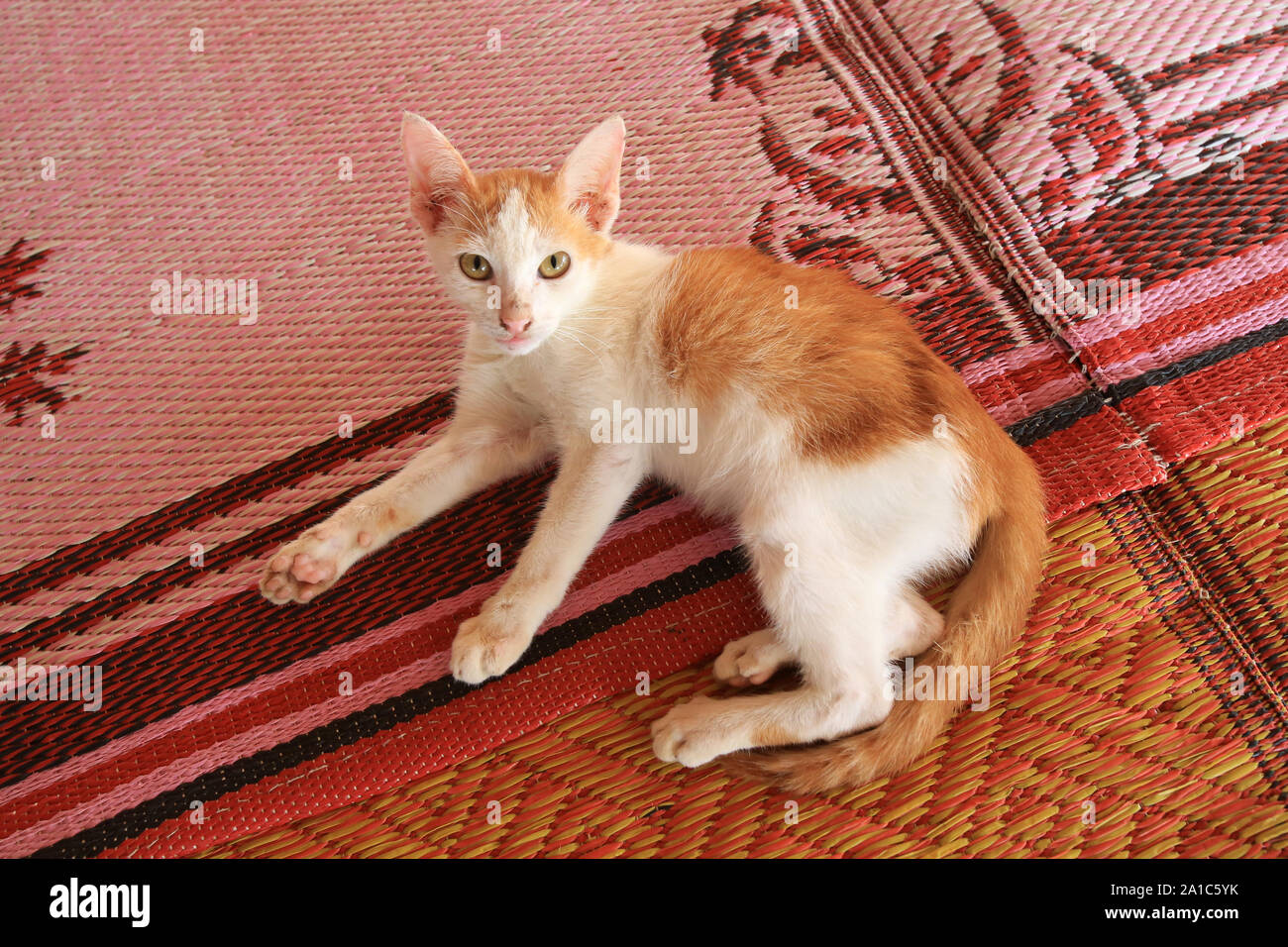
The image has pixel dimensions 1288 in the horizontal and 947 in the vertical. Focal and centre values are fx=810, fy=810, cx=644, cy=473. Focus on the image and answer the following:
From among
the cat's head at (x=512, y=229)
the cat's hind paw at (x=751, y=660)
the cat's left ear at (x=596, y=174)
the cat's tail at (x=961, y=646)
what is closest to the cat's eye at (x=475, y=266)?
the cat's head at (x=512, y=229)

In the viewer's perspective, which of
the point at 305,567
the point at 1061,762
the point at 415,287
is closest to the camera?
the point at 1061,762

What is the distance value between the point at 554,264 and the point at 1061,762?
2.91ft

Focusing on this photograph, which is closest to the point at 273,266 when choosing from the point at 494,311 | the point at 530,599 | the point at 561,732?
the point at 494,311

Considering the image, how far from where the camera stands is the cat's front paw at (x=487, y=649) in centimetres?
102

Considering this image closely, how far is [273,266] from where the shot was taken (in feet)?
4.42

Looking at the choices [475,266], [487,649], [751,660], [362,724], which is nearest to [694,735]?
[751,660]

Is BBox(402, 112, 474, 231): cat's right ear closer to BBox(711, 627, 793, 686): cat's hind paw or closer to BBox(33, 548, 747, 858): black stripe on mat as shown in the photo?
BBox(33, 548, 747, 858): black stripe on mat

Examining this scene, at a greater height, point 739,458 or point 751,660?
point 739,458

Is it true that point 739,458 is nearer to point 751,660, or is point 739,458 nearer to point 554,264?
point 751,660

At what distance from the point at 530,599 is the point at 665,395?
0.33 metres

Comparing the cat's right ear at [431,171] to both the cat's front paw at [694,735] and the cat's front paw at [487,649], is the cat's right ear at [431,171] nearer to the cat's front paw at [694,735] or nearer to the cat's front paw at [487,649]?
the cat's front paw at [487,649]

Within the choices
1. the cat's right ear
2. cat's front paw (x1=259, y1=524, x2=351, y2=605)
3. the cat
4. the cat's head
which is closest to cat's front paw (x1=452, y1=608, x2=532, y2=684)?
the cat

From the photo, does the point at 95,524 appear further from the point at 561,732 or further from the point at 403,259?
the point at 561,732

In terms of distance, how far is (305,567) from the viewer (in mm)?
1074
